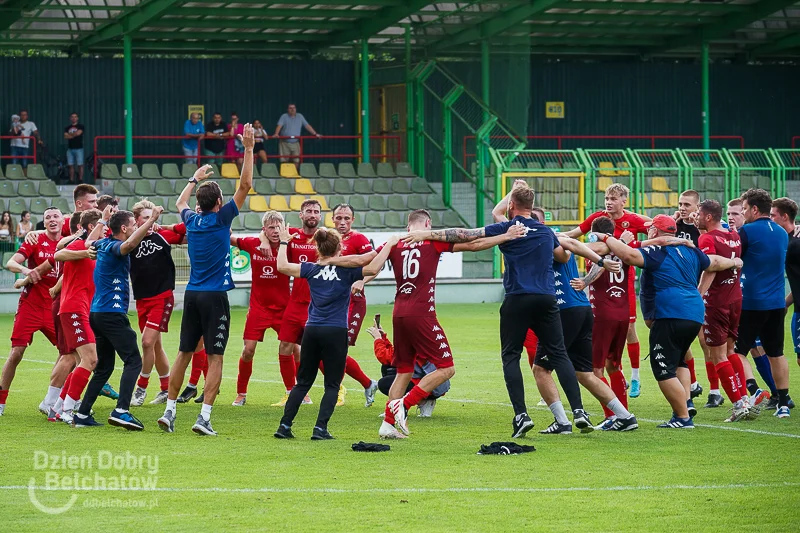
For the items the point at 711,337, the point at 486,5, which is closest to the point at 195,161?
the point at 486,5

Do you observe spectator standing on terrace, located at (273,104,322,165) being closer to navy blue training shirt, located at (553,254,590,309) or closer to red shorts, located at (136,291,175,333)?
red shorts, located at (136,291,175,333)

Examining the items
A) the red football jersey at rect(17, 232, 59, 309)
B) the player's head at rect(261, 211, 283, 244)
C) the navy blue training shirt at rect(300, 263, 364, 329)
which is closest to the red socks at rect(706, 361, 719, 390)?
the navy blue training shirt at rect(300, 263, 364, 329)

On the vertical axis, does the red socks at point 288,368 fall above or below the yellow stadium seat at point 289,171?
below

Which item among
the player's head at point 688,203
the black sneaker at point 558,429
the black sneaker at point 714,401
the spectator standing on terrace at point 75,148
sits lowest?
the black sneaker at point 714,401

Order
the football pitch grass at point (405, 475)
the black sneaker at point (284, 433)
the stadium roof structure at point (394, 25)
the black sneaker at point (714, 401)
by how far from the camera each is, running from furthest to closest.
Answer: the stadium roof structure at point (394, 25), the black sneaker at point (714, 401), the black sneaker at point (284, 433), the football pitch grass at point (405, 475)

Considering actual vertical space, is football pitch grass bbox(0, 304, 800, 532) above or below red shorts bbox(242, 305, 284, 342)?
below

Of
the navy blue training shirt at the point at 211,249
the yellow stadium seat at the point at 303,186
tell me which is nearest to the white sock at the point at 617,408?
the navy blue training shirt at the point at 211,249

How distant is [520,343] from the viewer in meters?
10.3

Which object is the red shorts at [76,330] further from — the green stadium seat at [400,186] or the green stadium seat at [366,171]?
the green stadium seat at [366,171]

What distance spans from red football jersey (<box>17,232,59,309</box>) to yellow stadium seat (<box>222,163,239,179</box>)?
63.6ft

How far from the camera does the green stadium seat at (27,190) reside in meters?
29.5

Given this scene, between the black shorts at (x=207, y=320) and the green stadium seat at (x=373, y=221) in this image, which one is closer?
the black shorts at (x=207, y=320)

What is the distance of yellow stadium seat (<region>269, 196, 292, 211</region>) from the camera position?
31.0 metres

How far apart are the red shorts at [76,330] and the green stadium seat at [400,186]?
2166 centimetres
